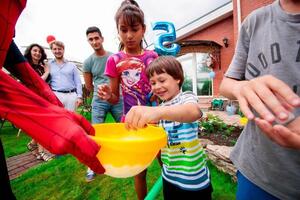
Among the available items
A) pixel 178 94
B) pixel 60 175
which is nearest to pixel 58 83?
pixel 60 175

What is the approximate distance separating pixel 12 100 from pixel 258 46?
101 cm

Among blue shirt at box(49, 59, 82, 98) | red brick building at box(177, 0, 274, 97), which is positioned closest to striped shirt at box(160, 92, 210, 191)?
blue shirt at box(49, 59, 82, 98)

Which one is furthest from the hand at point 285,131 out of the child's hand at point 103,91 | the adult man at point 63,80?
the adult man at point 63,80

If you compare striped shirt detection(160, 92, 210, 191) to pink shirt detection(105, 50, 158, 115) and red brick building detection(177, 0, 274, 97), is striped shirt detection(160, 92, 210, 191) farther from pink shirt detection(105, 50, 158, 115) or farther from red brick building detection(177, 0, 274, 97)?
red brick building detection(177, 0, 274, 97)

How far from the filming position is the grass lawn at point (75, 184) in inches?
105

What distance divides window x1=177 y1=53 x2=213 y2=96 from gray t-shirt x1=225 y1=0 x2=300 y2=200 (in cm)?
993

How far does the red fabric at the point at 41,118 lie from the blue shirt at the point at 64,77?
3.12 m

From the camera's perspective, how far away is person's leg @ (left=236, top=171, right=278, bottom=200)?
3.15ft

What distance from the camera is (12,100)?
839 millimetres

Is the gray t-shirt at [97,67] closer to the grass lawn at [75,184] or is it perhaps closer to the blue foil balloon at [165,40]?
the blue foil balloon at [165,40]

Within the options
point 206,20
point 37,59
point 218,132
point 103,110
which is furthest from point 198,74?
point 103,110

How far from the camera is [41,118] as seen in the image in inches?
30.9

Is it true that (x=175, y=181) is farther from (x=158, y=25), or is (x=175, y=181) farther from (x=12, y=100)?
(x=158, y=25)

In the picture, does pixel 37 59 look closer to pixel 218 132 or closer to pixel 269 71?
pixel 218 132
